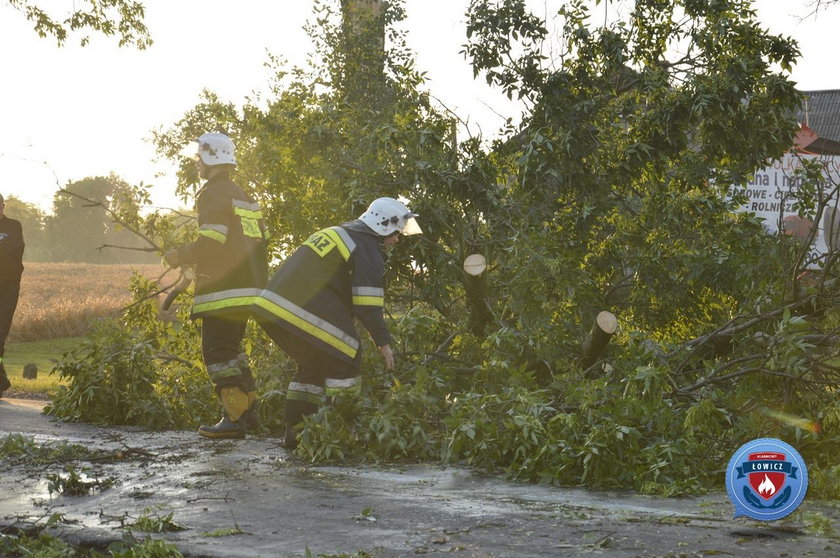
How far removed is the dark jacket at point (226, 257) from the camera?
6.91 meters

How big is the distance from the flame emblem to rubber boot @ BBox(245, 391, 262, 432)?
13.1 ft

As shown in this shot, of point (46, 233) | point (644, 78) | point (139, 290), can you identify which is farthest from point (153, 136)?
point (46, 233)

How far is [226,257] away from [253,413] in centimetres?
119

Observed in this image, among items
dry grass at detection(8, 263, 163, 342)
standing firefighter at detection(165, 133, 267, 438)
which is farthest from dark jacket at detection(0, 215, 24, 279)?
dry grass at detection(8, 263, 163, 342)

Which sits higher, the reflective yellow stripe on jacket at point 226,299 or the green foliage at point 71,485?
the reflective yellow stripe on jacket at point 226,299

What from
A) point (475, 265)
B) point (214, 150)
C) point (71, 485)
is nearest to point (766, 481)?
point (71, 485)

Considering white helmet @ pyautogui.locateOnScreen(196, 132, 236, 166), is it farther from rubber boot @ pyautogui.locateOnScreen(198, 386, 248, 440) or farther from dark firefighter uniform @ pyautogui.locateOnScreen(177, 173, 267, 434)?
rubber boot @ pyautogui.locateOnScreen(198, 386, 248, 440)

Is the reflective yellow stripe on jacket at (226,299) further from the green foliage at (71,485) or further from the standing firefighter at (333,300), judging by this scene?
the green foliage at (71,485)

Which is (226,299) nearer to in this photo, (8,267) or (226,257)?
(226,257)

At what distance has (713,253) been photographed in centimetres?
883

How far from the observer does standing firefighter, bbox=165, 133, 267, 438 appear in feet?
22.9

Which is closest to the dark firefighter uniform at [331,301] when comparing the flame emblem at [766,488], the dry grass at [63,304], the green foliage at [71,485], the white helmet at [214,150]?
the white helmet at [214,150]

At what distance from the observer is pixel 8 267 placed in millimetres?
9766

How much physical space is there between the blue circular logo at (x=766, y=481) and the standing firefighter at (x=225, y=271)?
3.69m
